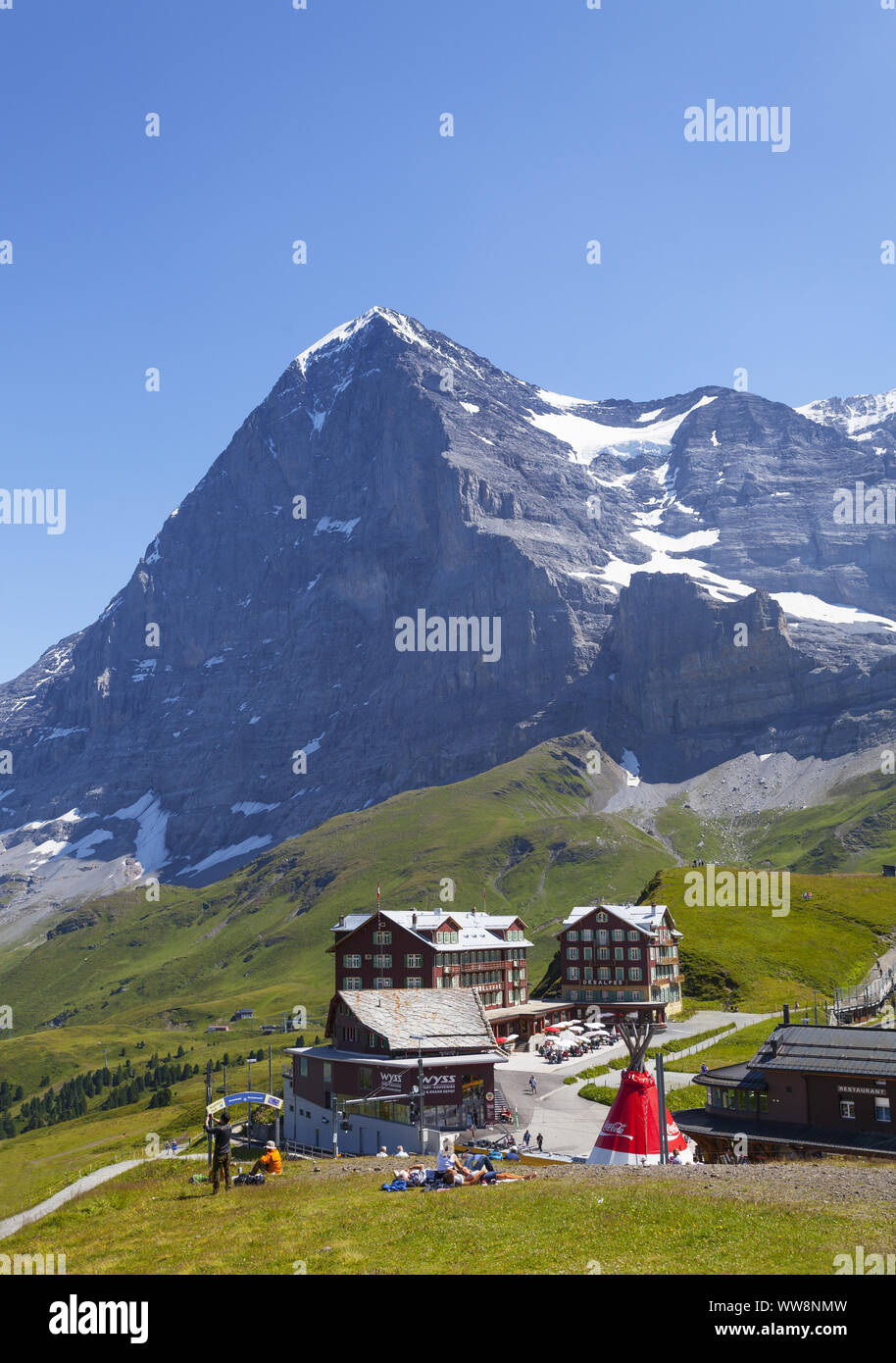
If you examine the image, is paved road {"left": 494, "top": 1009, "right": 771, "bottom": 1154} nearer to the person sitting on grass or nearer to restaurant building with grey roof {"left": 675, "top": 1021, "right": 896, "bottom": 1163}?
restaurant building with grey roof {"left": 675, "top": 1021, "right": 896, "bottom": 1163}

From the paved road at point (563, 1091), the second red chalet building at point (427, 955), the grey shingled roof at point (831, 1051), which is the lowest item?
the paved road at point (563, 1091)

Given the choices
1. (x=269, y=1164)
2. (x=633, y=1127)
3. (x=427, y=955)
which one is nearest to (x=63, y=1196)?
(x=269, y=1164)

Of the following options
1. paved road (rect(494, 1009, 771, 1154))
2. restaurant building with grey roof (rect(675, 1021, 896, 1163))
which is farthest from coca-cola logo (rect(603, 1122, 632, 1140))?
paved road (rect(494, 1009, 771, 1154))

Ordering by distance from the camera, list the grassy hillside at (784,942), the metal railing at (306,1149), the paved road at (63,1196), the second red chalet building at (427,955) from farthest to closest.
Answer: the grassy hillside at (784,942)
the second red chalet building at (427,955)
the metal railing at (306,1149)
the paved road at (63,1196)

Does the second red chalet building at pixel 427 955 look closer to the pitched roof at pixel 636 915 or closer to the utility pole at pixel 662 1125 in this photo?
the pitched roof at pixel 636 915

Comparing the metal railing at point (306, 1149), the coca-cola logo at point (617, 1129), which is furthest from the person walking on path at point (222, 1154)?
the metal railing at point (306, 1149)

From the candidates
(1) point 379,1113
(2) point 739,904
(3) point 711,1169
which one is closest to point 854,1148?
(3) point 711,1169

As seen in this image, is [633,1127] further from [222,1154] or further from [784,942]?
[784,942]
